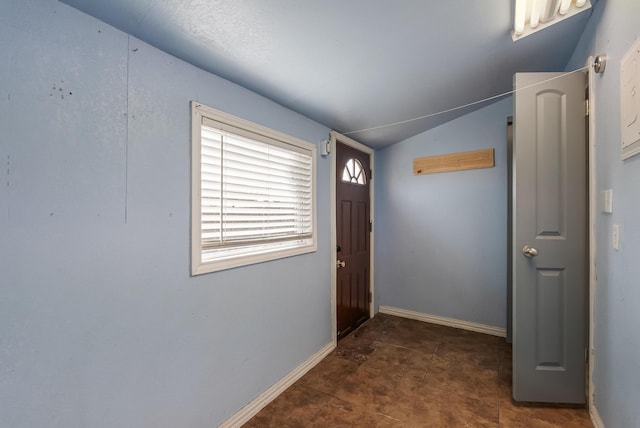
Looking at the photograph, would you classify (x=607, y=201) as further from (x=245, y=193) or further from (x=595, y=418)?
(x=245, y=193)

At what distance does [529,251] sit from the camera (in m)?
1.79

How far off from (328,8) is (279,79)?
57cm

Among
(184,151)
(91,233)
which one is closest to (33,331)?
(91,233)

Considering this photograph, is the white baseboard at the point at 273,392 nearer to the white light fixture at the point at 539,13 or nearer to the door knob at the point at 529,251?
the door knob at the point at 529,251

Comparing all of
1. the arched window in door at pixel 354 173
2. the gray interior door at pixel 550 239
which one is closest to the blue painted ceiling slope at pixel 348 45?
the gray interior door at pixel 550 239

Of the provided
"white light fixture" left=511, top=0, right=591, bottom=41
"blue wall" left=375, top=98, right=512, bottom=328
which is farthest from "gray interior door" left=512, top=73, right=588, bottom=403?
"blue wall" left=375, top=98, right=512, bottom=328

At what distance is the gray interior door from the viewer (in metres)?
1.72

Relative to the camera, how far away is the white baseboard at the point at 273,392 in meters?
1.69

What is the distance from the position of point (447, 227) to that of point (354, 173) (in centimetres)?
120

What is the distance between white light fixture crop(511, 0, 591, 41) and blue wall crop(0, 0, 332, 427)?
163 centimetres

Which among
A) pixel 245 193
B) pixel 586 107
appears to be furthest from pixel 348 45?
pixel 586 107

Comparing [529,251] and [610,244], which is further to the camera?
[529,251]

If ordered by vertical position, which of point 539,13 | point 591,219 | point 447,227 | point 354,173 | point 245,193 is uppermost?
point 539,13

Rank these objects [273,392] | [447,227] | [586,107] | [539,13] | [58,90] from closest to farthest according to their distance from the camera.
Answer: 1. [58,90]
2. [539,13]
3. [586,107]
4. [273,392]
5. [447,227]
